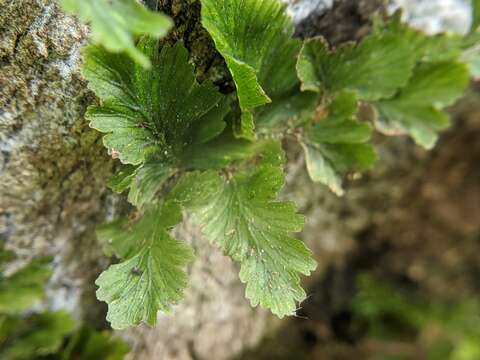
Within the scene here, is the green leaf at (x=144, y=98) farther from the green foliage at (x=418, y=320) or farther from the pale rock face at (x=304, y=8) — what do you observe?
the green foliage at (x=418, y=320)

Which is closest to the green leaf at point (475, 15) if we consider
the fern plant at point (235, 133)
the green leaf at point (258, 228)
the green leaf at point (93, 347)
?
the fern plant at point (235, 133)

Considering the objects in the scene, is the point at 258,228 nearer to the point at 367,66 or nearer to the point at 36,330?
the point at 367,66

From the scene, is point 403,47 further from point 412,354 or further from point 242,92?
point 412,354

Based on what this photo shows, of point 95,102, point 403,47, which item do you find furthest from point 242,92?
point 403,47

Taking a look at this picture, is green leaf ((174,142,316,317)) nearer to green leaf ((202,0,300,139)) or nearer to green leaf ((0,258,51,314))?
green leaf ((202,0,300,139))

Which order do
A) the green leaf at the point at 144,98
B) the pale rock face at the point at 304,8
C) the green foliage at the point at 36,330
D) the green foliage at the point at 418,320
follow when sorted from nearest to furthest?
the green leaf at the point at 144,98, the pale rock face at the point at 304,8, the green foliage at the point at 36,330, the green foliage at the point at 418,320

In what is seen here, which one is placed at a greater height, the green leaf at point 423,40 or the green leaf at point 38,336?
the green leaf at point 423,40

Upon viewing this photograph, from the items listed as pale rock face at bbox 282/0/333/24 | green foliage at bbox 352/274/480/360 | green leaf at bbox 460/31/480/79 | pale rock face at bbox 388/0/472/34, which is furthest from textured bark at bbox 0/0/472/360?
green foliage at bbox 352/274/480/360

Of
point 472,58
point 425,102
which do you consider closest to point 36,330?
point 425,102
